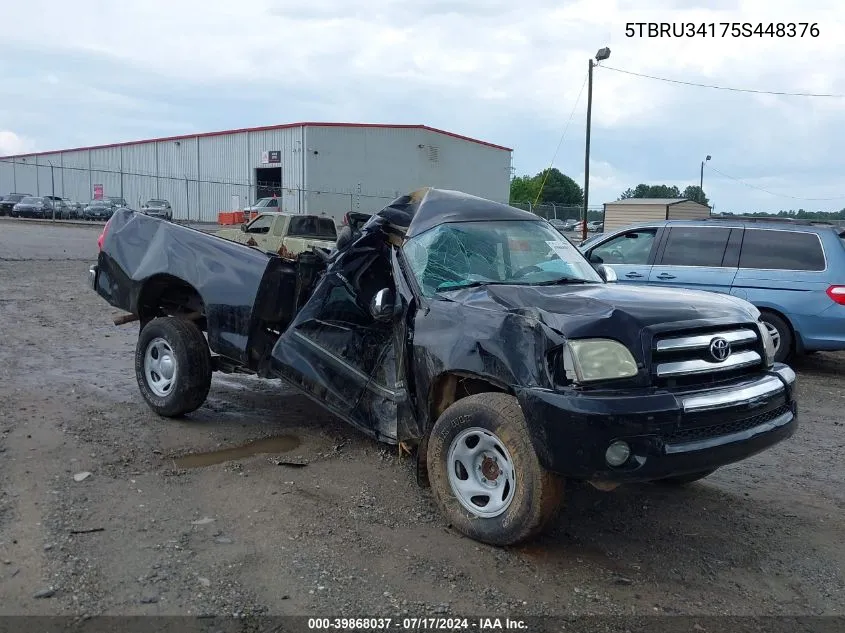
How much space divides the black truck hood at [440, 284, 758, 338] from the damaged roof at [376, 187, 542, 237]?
680mm

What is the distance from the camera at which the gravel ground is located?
11.1 ft

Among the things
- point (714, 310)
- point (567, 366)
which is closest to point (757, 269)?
point (714, 310)

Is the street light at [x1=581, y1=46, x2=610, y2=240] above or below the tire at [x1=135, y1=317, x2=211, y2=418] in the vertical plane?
above

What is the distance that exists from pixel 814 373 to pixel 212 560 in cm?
795

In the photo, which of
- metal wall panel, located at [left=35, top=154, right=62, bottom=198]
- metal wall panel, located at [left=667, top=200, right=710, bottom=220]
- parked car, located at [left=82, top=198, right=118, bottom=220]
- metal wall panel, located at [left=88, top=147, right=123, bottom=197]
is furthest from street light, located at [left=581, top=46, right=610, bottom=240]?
metal wall panel, located at [left=35, top=154, right=62, bottom=198]

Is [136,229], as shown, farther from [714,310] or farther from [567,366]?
[714,310]

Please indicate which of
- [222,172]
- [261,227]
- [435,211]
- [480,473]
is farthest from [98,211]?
[480,473]

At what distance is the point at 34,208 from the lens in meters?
40.3

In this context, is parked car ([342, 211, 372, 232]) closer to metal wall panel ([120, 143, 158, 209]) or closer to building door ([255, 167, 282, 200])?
building door ([255, 167, 282, 200])

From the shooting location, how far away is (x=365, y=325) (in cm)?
489

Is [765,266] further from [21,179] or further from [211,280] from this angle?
[21,179]

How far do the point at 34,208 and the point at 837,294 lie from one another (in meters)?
41.4

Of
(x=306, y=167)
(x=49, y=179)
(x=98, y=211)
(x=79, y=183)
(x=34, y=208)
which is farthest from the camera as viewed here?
(x=49, y=179)

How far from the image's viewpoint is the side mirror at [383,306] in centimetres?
443
